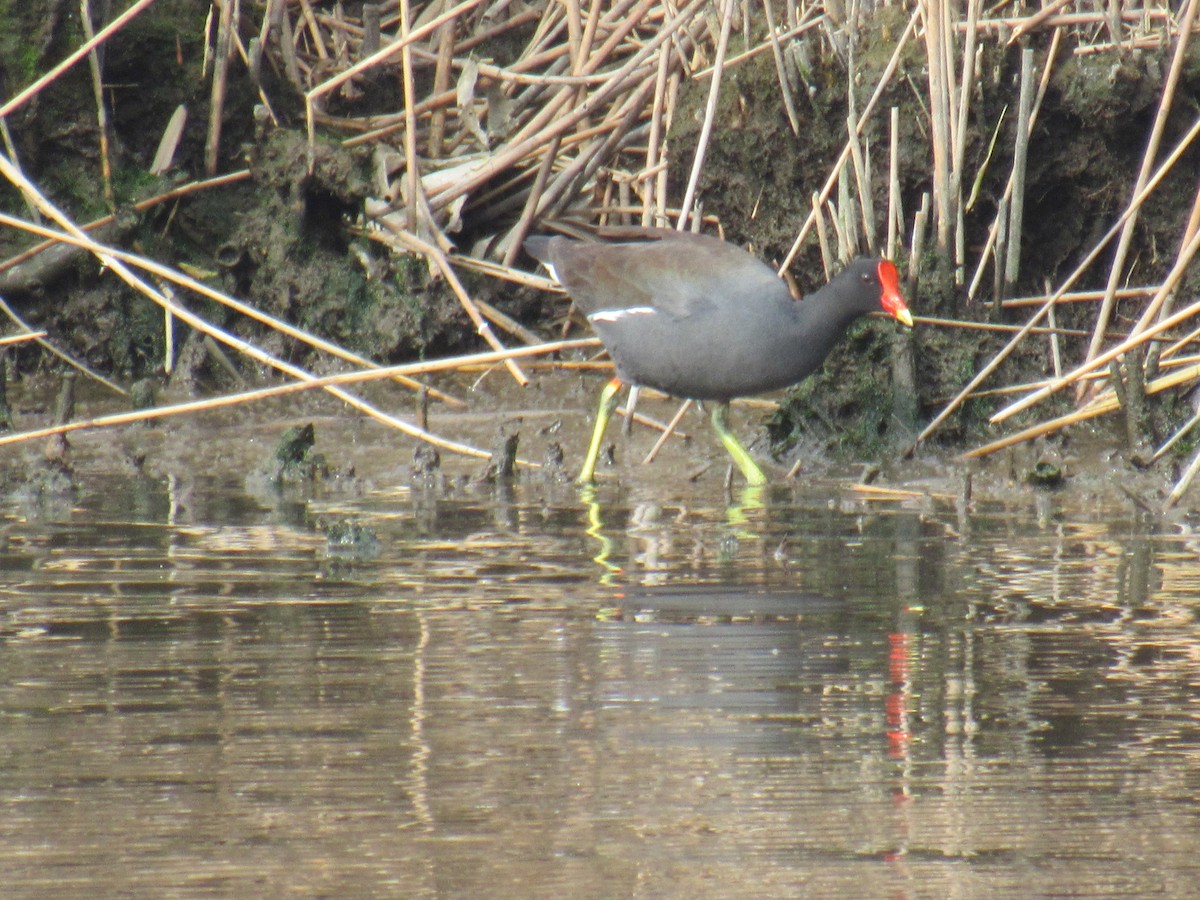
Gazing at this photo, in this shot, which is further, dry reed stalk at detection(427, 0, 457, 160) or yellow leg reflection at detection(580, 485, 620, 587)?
dry reed stalk at detection(427, 0, 457, 160)

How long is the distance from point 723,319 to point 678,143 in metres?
1.31

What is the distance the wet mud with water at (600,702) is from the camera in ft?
7.07

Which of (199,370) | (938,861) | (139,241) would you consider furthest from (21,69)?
(938,861)

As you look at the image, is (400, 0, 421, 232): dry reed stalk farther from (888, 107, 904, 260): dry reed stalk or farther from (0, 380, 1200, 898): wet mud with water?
(0, 380, 1200, 898): wet mud with water

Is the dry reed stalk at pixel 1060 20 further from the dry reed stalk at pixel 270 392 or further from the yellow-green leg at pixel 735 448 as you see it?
the dry reed stalk at pixel 270 392

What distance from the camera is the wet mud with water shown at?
216 cm

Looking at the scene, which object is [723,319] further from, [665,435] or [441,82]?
[441,82]

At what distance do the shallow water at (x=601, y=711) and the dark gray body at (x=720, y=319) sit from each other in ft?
3.11

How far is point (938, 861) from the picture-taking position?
2.14 meters

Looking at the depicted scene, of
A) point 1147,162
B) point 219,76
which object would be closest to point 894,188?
point 1147,162

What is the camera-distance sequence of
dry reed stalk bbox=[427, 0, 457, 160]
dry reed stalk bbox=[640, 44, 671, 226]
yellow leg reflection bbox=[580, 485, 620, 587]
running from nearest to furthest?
yellow leg reflection bbox=[580, 485, 620, 587], dry reed stalk bbox=[640, 44, 671, 226], dry reed stalk bbox=[427, 0, 457, 160]

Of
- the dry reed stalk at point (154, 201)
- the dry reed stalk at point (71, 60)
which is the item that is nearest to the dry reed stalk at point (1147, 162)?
the dry reed stalk at point (154, 201)

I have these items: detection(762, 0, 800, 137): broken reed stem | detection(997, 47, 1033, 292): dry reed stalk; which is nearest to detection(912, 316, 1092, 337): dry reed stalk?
detection(997, 47, 1033, 292): dry reed stalk

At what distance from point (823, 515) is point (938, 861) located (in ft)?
9.79
